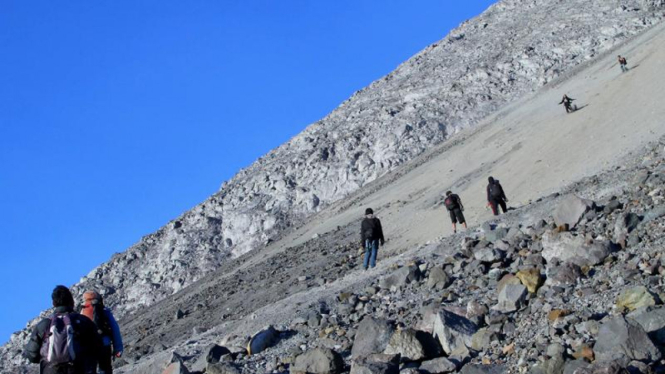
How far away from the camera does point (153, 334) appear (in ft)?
93.6

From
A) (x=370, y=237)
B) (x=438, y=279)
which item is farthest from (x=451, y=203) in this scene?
(x=438, y=279)

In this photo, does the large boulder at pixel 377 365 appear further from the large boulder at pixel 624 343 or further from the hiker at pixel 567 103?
the hiker at pixel 567 103

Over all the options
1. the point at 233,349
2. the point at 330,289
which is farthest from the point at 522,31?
the point at 233,349

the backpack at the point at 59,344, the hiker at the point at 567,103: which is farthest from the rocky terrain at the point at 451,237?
the backpack at the point at 59,344

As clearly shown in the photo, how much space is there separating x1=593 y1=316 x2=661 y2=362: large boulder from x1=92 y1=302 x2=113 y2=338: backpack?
19.0ft

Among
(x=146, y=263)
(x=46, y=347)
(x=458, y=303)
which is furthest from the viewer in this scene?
(x=146, y=263)

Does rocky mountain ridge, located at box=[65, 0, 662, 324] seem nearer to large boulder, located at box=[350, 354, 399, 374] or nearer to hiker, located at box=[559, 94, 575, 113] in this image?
hiker, located at box=[559, 94, 575, 113]

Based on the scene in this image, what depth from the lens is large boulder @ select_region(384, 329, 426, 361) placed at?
9945mm

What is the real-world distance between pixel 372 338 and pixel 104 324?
3.65m

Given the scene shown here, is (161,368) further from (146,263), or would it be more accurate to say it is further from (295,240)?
(146,263)

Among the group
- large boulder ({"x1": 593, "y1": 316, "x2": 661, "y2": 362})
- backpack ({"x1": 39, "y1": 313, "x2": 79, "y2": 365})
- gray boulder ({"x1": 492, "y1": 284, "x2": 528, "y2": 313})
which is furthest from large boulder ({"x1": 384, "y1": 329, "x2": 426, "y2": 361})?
backpack ({"x1": 39, "y1": 313, "x2": 79, "y2": 365})

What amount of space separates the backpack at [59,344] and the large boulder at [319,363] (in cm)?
363

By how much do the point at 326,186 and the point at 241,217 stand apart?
22.0 feet

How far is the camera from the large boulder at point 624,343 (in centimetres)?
817
